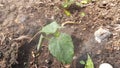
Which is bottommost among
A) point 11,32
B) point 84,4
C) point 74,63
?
point 74,63

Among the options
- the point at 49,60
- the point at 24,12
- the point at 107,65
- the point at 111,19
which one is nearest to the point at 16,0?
the point at 24,12

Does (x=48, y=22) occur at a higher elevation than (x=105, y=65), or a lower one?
higher

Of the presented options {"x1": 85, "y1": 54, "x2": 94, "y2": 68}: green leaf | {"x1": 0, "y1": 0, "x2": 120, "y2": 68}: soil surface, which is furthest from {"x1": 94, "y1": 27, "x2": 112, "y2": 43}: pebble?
{"x1": 85, "y1": 54, "x2": 94, "y2": 68}: green leaf

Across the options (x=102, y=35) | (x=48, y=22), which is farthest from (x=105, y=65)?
(x=48, y=22)

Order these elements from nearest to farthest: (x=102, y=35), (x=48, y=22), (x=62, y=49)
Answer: (x=62, y=49), (x=102, y=35), (x=48, y=22)

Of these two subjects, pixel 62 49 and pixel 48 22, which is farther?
pixel 48 22

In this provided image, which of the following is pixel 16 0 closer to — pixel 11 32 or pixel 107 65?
pixel 11 32

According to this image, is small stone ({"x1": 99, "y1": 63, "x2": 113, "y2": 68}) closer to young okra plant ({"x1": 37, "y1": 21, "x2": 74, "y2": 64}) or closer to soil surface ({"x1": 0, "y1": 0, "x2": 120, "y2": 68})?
soil surface ({"x1": 0, "y1": 0, "x2": 120, "y2": 68})

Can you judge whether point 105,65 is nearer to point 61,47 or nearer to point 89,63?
point 89,63
